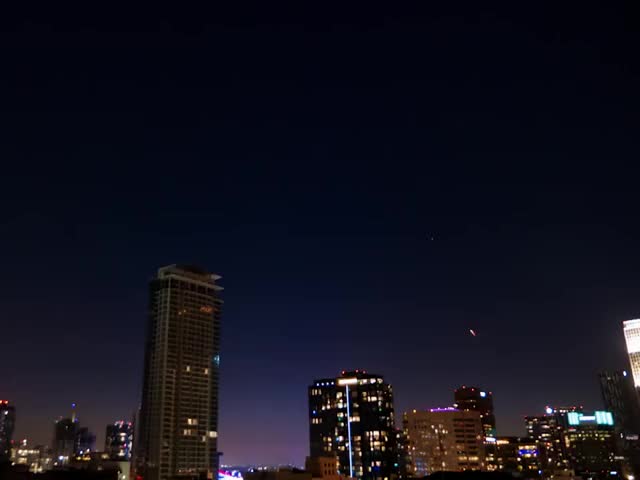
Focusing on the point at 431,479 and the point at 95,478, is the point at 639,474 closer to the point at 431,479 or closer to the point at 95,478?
the point at 431,479

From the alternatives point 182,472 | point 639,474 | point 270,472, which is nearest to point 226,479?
point 270,472

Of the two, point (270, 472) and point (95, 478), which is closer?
point (95, 478)

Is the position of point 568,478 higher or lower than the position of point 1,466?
lower

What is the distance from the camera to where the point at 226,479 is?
14425 cm

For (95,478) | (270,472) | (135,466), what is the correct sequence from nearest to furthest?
(95,478)
(270,472)
(135,466)

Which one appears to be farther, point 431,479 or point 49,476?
point 431,479

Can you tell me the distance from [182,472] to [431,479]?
120 meters

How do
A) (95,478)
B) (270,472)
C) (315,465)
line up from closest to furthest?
(95,478) < (270,472) < (315,465)

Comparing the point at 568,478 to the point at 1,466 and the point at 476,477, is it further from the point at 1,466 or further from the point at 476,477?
the point at 1,466

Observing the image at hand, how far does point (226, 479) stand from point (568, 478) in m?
91.2

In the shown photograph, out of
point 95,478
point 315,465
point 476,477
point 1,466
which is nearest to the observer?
point 1,466

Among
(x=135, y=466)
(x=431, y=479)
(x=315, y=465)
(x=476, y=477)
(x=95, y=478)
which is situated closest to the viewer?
(x=95, y=478)

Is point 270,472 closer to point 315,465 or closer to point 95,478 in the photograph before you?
point 315,465

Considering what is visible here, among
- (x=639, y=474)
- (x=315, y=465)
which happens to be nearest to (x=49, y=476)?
(x=315, y=465)
